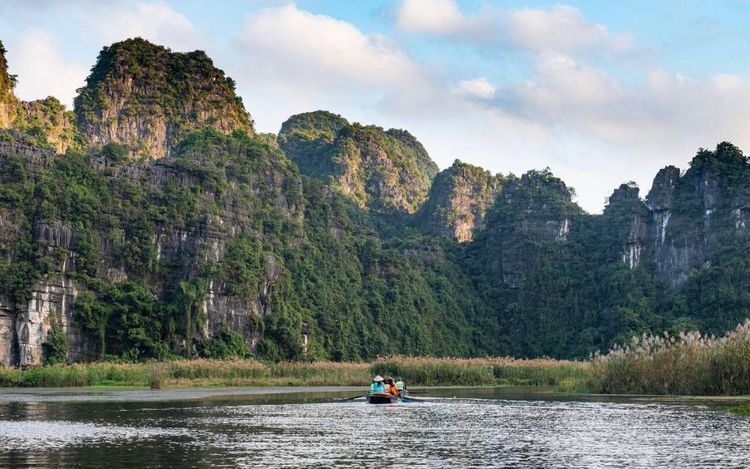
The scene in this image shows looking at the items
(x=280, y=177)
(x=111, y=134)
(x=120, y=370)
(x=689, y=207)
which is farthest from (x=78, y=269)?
(x=689, y=207)

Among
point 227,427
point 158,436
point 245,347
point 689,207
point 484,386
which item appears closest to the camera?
point 158,436

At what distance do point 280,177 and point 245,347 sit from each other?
34.2 metres

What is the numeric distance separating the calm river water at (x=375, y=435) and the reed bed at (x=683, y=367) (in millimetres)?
3550

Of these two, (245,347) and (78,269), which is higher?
(78,269)

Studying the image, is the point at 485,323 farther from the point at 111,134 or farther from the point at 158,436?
the point at 158,436

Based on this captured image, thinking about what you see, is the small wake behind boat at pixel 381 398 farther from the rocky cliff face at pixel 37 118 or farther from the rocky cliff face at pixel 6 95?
the rocky cliff face at pixel 6 95

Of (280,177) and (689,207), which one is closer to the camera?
(280,177)

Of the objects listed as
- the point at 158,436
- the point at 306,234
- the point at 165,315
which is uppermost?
the point at 306,234

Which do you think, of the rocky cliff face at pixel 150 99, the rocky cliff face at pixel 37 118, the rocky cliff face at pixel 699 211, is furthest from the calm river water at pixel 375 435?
the rocky cliff face at pixel 150 99

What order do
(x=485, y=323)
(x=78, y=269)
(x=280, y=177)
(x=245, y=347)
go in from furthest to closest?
(x=485, y=323)
(x=280, y=177)
(x=245, y=347)
(x=78, y=269)

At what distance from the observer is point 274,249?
124m

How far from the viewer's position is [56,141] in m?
136

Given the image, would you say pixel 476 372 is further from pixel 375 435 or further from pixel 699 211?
pixel 699 211

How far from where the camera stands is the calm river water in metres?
23.2
